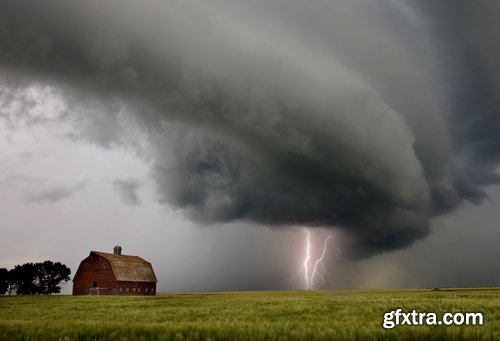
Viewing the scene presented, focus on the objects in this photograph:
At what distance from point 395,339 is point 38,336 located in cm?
731

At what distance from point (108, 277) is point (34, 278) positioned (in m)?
36.8

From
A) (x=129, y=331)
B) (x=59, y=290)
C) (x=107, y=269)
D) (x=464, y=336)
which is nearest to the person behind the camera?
(x=464, y=336)

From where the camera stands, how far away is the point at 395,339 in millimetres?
7691

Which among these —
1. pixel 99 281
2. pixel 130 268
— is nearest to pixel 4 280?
pixel 99 281

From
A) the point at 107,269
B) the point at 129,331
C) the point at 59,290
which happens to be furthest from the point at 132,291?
the point at 129,331

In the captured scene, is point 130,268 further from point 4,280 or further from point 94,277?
point 4,280

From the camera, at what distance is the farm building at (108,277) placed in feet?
→ 250

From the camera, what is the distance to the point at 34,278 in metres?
101

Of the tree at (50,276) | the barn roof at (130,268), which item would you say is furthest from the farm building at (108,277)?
the tree at (50,276)

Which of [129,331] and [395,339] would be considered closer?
[395,339]

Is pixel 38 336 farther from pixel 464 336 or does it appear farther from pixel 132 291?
pixel 132 291

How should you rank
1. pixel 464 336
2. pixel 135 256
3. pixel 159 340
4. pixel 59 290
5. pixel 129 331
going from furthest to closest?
1. pixel 59 290
2. pixel 135 256
3. pixel 129 331
4. pixel 159 340
5. pixel 464 336

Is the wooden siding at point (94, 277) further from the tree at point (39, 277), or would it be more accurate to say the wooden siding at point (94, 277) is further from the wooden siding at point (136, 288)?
the tree at point (39, 277)

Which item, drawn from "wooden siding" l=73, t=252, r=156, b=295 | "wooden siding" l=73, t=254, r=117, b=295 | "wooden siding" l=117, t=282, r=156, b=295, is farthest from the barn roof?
"wooden siding" l=73, t=254, r=117, b=295
